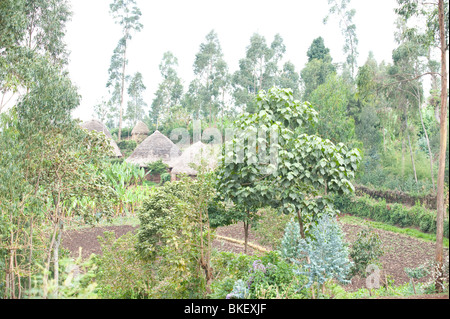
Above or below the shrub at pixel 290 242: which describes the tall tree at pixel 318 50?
above

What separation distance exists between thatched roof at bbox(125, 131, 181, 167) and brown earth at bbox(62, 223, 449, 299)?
5.13 m

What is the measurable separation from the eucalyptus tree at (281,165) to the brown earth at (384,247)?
1825mm

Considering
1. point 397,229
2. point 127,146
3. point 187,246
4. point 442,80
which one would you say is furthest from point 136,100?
point 442,80

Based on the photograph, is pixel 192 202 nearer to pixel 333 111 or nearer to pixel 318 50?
pixel 333 111

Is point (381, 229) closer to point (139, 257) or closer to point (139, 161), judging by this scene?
point (139, 257)

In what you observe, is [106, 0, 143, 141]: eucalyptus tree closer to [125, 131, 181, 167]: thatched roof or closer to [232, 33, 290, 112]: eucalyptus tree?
[125, 131, 181, 167]: thatched roof

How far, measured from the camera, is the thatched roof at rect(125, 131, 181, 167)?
1312 cm

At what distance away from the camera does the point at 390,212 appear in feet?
30.9

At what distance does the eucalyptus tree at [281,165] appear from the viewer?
368 cm

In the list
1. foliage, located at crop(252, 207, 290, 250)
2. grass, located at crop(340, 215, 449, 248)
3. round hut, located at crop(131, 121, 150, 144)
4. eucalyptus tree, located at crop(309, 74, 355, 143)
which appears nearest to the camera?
foliage, located at crop(252, 207, 290, 250)

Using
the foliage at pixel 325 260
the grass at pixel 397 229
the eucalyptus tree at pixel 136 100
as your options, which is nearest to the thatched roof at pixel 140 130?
the eucalyptus tree at pixel 136 100

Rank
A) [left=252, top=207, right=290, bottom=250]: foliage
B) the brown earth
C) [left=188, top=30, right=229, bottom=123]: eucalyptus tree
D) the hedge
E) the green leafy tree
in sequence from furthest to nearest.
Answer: the green leafy tree
[left=188, top=30, right=229, bottom=123]: eucalyptus tree
the hedge
the brown earth
[left=252, top=207, right=290, bottom=250]: foliage

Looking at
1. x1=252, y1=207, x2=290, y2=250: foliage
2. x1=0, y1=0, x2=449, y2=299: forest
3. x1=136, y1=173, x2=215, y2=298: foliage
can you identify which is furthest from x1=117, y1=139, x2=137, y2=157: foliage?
x1=136, y1=173, x2=215, y2=298: foliage

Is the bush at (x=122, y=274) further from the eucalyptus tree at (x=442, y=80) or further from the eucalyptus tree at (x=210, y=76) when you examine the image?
the eucalyptus tree at (x=210, y=76)
